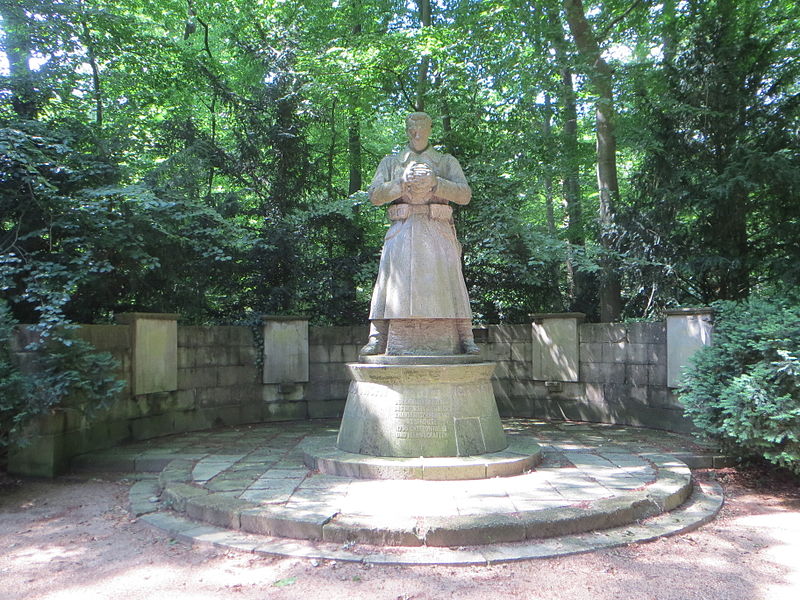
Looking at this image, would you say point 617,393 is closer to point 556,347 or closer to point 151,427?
point 556,347

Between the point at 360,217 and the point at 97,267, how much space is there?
550cm

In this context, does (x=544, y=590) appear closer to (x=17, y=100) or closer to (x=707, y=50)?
(x=17, y=100)

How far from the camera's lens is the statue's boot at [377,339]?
20.2ft

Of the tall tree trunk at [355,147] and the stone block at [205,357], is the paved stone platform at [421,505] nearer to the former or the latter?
the stone block at [205,357]

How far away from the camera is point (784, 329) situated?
545cm

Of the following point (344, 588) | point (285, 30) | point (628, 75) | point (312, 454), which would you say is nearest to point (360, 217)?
point (285, 30)

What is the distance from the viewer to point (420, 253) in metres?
6.05

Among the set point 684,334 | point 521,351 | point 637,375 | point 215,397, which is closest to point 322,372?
point 215,397

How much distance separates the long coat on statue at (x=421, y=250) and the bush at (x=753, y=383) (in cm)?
259

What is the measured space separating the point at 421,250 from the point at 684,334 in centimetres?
443

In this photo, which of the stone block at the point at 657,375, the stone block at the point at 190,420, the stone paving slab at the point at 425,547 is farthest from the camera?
the stone block at the point at 657,375

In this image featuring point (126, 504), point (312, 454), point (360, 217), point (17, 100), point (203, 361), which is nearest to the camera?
point (126, 504)

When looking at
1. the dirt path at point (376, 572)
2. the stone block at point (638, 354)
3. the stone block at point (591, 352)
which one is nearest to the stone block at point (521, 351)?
the stone block at point (591, 352)

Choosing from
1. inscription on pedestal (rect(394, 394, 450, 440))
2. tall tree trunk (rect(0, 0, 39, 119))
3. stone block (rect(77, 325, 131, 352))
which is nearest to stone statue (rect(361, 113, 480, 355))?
inscription on pedestal (rect(394, 394, 450, 440))
